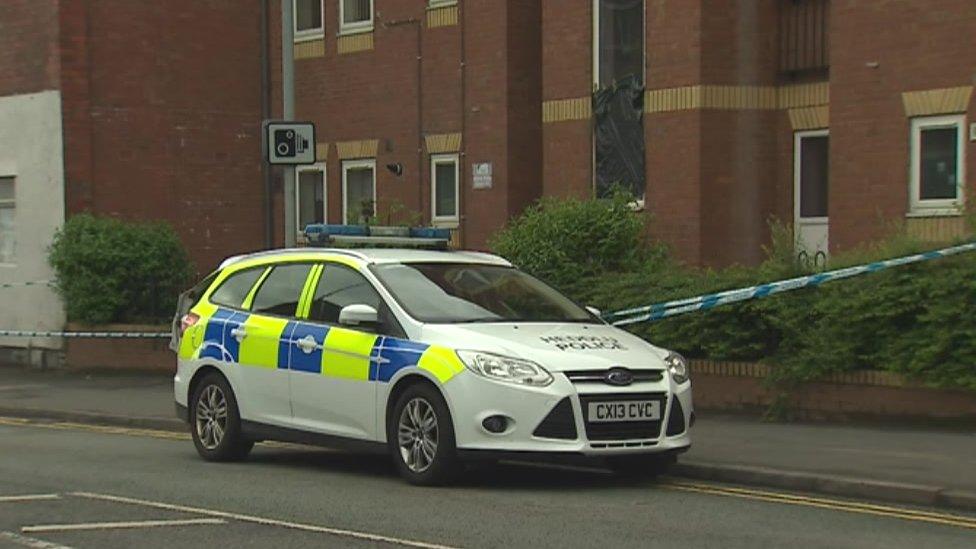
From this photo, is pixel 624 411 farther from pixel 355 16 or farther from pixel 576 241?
pixel 355 16

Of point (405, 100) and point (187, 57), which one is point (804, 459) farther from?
point (187, 57)

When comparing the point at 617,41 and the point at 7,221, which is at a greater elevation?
the point at 617,41

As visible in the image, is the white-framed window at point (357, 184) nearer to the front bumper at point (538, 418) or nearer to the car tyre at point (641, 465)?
the car tyre at point (641, 465)

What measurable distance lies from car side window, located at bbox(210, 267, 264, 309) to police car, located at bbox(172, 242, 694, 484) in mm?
15

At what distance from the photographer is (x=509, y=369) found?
9.95 metres

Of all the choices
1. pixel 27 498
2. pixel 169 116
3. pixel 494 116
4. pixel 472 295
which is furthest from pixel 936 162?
pixel 169 116

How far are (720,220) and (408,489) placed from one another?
31.1 feet

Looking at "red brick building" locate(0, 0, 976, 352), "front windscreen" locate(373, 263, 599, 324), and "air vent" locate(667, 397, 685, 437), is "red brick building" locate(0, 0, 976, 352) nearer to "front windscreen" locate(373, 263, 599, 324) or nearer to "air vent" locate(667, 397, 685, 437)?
"front windscreen" locate(373, 263, 599, 324)

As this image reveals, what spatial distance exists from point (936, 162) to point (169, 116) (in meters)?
12.9

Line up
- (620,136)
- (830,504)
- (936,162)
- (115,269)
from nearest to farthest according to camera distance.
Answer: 1. (830,504)
2. (936,162)
3. (620,136)
4. (115,269)

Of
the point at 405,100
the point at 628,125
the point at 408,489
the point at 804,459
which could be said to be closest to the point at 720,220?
the point at 628,125

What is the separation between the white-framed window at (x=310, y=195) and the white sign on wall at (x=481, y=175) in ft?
12.6

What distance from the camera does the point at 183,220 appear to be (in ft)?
81.9

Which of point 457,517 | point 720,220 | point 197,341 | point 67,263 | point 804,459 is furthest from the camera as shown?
point 67,263
